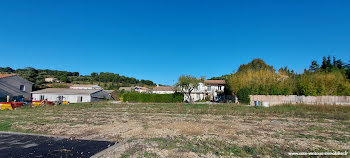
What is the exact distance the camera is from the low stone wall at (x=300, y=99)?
67.8 feet

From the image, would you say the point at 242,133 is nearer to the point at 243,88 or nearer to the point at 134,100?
the point at 243,88

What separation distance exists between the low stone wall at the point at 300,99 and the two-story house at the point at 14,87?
130ft

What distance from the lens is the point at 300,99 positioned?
22.2m

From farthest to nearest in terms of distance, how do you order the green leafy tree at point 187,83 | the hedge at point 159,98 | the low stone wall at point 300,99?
the hedge at point 159,98 < the green leafy tree at point 187,83 < the low stone wall at point 300,99

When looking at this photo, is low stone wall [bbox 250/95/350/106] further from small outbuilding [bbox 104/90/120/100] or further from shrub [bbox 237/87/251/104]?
small outbuilding [bbox 104/90/120/100]

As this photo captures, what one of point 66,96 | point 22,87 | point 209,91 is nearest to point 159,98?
point 209,91

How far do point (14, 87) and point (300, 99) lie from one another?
46138 millimetres

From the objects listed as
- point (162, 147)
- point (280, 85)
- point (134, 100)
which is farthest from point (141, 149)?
point (134, 100)

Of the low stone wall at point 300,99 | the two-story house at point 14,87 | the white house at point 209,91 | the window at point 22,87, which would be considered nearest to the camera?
the low stone wall at point 300,99

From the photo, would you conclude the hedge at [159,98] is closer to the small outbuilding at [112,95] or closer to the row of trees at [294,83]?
the row of trees at [294,83]

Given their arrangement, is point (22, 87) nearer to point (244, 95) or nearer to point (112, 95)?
point (112, 95)

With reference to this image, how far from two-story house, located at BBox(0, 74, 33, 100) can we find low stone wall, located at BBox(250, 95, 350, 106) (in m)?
39.6

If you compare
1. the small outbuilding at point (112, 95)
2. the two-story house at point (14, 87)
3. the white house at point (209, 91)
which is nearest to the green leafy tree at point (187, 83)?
the white house at point (209, 91)

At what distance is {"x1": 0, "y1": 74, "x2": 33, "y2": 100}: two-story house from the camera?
3067 cm
